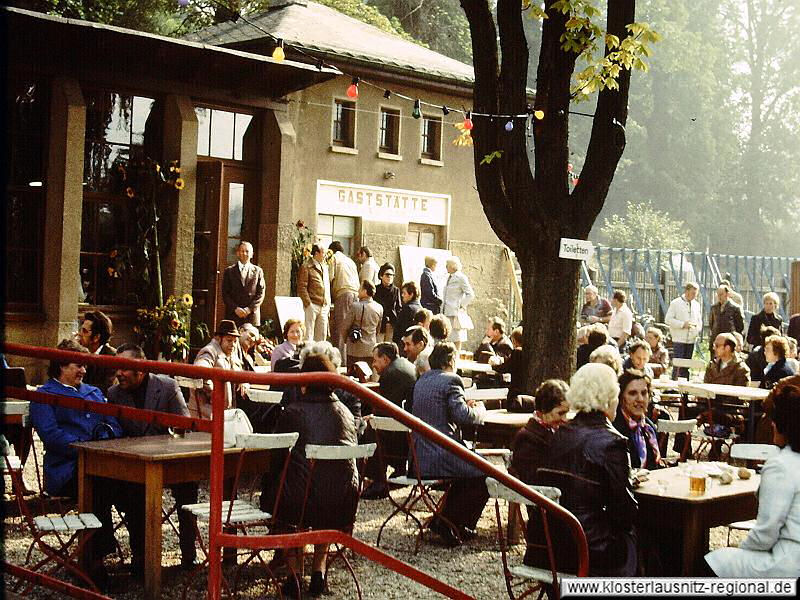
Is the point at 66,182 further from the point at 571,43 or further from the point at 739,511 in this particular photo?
the point at 739,511

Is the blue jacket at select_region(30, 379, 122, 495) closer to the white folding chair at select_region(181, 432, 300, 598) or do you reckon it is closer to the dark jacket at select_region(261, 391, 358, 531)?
the white folding chair at select_region(181, 432, 300, 598)

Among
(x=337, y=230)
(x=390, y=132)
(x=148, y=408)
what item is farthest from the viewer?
(x=390, y=132)

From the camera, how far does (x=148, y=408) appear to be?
8195 millimetres

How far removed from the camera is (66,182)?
17.1 meters

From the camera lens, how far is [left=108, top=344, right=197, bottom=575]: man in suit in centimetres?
775

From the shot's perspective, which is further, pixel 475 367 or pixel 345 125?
pixel 345 125

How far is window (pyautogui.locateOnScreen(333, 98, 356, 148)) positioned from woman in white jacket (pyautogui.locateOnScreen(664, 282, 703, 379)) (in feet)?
21.9

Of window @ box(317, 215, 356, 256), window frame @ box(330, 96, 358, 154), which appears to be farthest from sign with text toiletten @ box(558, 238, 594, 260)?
window frame @ box(330, 96, 358, 154)

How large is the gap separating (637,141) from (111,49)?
174ft

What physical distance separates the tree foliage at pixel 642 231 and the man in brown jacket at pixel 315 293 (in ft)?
142

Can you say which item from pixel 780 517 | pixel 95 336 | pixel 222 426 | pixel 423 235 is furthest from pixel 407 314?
pixel 222 426

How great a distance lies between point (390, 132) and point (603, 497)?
18.0m

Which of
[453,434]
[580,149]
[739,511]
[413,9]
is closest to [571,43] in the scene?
[453,434]

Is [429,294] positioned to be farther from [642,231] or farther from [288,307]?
[642,231]
